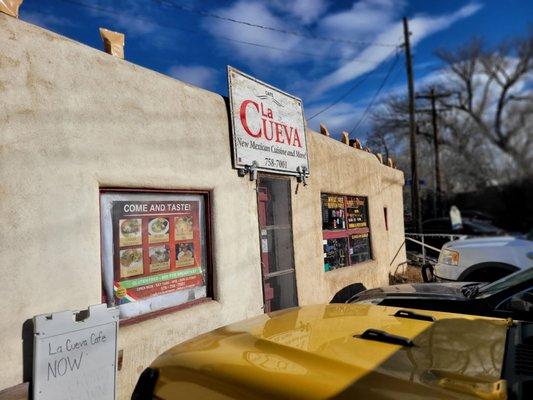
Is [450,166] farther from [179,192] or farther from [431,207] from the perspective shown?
[179,192]

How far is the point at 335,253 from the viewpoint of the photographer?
341 inches

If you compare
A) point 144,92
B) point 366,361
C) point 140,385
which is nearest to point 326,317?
point 366,361

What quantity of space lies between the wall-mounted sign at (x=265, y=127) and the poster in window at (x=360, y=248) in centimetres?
273

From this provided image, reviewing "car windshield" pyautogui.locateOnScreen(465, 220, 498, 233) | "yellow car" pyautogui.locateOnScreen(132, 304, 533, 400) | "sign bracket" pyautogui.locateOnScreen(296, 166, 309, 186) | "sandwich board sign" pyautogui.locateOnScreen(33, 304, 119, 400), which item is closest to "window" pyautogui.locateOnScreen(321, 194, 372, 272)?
"sign bracket" pyautogui.locateOnScreen(296, 166, 309, 186)

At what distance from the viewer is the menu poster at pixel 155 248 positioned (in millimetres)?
4445

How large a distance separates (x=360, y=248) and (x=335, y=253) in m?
1.47

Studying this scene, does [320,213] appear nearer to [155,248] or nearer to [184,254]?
[184,254]

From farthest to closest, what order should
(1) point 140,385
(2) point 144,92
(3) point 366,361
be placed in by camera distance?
(2) point 144,92 < (1) point 140,385 < (3) point 366,361

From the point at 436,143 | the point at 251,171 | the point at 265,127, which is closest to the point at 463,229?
the point at 436,143

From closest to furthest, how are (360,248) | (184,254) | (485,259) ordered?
1. (184,254)
2. (485,259)
3. (360,248)

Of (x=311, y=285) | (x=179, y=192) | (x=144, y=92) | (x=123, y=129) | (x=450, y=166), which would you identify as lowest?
(x=311, y=285)

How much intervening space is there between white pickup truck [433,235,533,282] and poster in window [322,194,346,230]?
2.01 m

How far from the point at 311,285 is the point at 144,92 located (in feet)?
13.6

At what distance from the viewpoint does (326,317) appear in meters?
2.82
